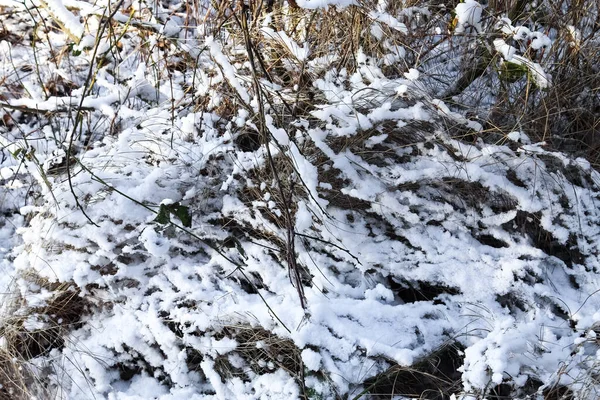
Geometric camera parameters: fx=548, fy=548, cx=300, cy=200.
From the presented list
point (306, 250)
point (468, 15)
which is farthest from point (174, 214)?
point (468, 15)

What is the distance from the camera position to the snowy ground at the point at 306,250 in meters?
1.63

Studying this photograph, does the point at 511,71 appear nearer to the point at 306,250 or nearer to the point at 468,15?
the point at 468,15

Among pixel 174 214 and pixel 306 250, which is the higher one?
pixel 174 214

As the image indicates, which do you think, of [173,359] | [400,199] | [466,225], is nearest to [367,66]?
[400,199]

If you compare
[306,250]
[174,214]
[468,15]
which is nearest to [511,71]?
[468,15]

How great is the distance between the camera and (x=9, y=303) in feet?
6.14

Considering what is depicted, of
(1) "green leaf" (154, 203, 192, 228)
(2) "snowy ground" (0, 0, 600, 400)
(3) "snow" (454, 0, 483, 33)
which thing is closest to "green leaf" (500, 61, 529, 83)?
(2) "snowy ground" (0, 0, 600, 400)

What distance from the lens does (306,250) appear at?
1.81 metres

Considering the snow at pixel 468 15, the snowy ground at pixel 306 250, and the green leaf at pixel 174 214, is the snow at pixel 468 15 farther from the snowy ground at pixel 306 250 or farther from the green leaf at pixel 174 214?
the green leaf at pixel 174 214

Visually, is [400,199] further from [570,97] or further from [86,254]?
[86,254]

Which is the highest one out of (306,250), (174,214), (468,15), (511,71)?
(468,15)

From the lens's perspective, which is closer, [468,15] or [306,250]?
[306,250]

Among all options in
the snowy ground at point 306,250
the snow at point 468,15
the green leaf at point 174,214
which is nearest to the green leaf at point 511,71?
the snowy ground at point 306,250

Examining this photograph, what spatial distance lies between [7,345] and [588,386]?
1.73 m
